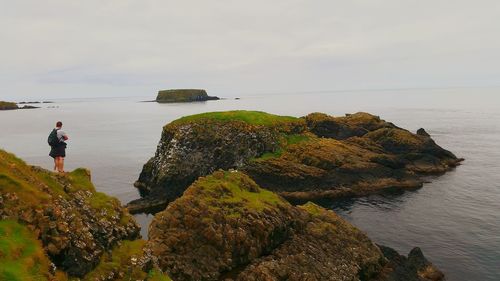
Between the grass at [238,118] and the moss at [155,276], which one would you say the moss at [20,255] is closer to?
the moss at [155,276]

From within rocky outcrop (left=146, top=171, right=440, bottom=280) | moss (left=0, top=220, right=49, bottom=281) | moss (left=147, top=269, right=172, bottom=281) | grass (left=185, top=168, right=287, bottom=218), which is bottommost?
rocky outcrop (left=146, top=171, right=440, bottom=280)

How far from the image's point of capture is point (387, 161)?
188 ft

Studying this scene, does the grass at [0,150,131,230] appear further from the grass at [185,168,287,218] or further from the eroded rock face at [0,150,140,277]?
the grass at [185,168,287,218]

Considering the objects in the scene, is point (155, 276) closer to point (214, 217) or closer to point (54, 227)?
point (54, 227)

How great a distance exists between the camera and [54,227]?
14.3 m

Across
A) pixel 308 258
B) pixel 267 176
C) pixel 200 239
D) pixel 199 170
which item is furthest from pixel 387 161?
pixel 200 239

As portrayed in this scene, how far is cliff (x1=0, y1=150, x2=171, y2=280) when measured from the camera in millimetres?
12578

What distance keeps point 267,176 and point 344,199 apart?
9991 millimetres

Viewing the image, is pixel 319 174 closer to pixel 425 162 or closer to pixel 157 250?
pixel 425 162

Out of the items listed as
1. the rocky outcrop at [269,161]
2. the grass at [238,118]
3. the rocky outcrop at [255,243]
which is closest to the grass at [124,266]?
the rocky outcrop at [255,243]

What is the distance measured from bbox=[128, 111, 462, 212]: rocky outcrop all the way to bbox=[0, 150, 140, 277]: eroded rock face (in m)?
27.5

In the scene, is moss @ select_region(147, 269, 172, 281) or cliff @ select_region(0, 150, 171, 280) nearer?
cliff @ select_region(0, 150, 171, 280)

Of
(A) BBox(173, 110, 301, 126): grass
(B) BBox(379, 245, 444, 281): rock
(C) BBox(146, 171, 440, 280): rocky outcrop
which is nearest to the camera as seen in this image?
(C) BBox(146, 171, 440, 280): rocky outcrop

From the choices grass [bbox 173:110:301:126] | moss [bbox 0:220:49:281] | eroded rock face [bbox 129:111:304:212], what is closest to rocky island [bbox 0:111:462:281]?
moss [bbox 0:220:49:281]
